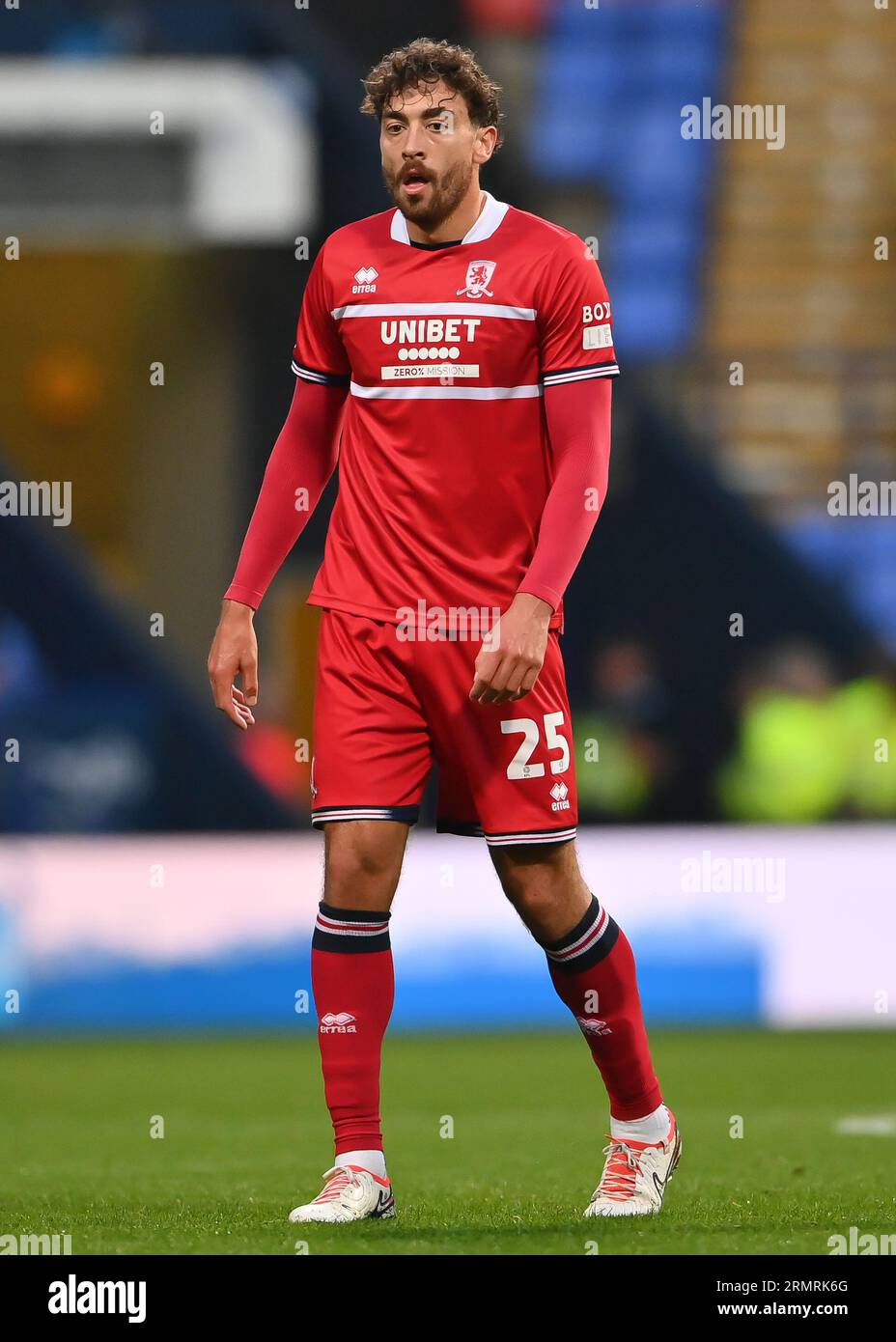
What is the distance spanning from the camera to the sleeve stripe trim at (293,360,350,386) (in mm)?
4465

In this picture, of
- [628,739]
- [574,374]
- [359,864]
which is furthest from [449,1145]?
[628,739]

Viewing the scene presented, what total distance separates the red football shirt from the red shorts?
0.30 ft

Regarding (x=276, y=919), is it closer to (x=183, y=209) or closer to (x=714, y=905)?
(x=714, y=905)

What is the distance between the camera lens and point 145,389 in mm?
13055

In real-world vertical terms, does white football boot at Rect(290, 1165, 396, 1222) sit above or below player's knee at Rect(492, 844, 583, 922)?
below

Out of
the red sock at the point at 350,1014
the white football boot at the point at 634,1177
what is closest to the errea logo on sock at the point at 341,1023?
the red sock at the point at 350,1014

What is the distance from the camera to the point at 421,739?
4273 mm

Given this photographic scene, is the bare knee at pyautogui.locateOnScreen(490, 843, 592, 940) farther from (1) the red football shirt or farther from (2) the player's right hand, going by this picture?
(2) the player's right hand

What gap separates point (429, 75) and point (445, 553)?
2.88 feet

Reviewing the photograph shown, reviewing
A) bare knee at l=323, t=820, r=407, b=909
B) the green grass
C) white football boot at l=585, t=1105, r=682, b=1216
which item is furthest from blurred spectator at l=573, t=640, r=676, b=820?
bare knee at l=323, t=820, r=407, b=909

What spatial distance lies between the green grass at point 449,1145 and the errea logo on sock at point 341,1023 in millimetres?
359

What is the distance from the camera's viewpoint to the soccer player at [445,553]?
4.22m

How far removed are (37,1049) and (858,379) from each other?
236 inches

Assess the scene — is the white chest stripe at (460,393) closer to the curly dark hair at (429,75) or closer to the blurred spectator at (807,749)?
the curly dark hair at (429,75)
